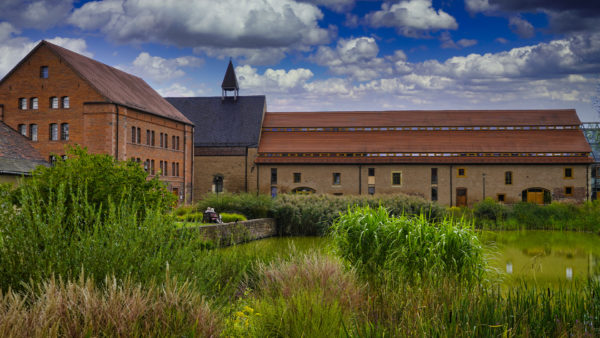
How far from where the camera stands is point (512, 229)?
32781mm

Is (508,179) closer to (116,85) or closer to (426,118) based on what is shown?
(426,118)

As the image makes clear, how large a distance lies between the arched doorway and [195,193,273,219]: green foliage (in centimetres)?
2462

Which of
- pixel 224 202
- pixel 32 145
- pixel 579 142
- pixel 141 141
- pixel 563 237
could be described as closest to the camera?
pixel 563 237

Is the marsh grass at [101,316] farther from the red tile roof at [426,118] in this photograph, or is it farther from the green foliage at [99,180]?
the red tile roof at [426,118]

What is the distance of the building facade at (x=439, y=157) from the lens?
46250 mm

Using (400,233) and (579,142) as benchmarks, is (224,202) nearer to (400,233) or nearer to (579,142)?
(400,233)

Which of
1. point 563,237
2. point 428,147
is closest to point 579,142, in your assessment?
point 428,147

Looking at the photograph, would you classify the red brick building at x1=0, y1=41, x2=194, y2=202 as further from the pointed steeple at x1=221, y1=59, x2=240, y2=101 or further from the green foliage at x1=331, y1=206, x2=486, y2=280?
the green foliage at x1=331, y1=206, x2=486, y2=280

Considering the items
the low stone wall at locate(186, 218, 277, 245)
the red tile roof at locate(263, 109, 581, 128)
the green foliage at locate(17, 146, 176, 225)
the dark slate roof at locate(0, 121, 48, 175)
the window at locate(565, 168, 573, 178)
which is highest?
the red tile roof at locate(263, 109, 581, 128)

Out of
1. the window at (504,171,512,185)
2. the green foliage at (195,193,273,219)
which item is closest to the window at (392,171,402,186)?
the window at (504,171,512,185)

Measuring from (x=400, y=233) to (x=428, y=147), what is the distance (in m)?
38.5

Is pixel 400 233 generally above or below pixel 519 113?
below

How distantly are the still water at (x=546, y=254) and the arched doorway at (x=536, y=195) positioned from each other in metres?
15.6

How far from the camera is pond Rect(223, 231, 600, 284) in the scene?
14.8m
